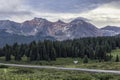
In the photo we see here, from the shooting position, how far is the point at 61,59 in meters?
190

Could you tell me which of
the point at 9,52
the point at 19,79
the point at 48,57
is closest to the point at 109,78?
the point at 19,79

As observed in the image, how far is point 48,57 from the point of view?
187 meters

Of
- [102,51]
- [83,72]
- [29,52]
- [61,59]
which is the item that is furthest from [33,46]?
[83,72]

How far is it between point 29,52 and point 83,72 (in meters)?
132

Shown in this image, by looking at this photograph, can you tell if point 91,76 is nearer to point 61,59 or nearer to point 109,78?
point 109,78

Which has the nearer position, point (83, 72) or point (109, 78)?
point (109, 78)

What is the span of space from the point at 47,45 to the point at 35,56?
42.5 feet

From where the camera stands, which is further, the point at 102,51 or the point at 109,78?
the point at 102,51

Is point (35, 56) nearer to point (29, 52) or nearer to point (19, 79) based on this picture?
point (29, 52)

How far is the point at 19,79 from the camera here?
174 feet

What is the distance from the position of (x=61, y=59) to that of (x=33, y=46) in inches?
819

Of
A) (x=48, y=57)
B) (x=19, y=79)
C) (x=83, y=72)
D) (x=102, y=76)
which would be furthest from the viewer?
(x=48, y=57)

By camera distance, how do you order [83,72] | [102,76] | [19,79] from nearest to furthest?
[19,79] → [102,76] → [83,72]

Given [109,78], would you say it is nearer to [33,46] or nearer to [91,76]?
[91,76]
